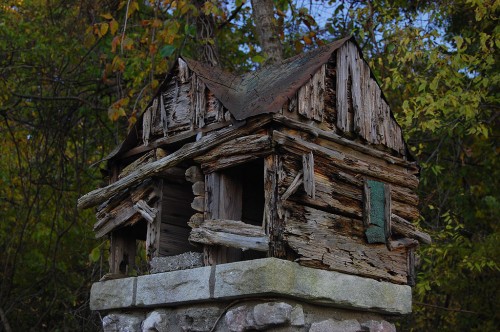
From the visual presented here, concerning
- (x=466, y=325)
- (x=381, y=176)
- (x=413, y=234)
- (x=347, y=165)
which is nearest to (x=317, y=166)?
(x=347, y=165)

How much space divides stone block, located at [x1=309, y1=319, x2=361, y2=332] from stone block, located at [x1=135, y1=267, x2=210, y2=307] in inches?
28.0

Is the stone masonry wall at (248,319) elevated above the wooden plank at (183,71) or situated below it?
below

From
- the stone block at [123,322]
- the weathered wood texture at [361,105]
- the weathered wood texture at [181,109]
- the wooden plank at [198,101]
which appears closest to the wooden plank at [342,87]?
the weathered wood texture at [361,105]

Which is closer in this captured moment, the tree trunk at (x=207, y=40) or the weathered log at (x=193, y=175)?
the weathered log at (x=193, y=175)

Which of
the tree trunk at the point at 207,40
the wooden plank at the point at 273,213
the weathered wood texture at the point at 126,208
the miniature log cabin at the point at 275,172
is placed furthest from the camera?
the tree trunk at the point at 207,40

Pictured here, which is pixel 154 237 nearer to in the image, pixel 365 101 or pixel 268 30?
pixel 365 101

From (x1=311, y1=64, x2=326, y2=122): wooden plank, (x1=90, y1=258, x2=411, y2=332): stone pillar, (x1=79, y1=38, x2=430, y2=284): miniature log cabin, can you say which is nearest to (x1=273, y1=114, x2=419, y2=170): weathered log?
(x1=79, y1=38, x2=430, y2=284): miniature log cabin

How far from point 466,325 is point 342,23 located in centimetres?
475

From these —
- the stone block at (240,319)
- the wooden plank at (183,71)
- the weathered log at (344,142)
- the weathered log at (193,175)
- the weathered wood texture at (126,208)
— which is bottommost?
the stone block at (240,319)

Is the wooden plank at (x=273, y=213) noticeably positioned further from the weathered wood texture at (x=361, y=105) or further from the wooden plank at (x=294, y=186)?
the weathered wood texture at (x=361, y=105)

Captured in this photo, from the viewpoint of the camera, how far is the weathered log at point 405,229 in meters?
5.35

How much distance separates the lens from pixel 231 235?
470 centimetres

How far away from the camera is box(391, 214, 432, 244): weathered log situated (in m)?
5.35

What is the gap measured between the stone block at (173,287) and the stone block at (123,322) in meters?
0.16
